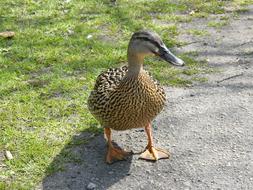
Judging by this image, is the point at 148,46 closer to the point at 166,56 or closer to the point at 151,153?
the point at 166,56

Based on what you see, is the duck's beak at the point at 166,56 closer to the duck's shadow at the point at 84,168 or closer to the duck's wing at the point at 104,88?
the duck's wing at the point at 104,88

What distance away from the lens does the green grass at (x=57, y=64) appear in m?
4.48

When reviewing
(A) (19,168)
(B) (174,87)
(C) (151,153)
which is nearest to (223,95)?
(B) (174,87)

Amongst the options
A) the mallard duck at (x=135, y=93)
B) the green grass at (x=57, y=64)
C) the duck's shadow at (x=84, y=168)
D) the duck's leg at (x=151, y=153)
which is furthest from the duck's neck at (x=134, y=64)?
the green grass at (x=57, y=64)

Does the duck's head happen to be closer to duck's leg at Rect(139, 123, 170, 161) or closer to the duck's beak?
the duck's beak

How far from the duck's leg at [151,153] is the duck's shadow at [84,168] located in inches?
5.7

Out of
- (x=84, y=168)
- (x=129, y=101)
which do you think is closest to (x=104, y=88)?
(x=129, y=101)

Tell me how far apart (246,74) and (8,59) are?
285cm

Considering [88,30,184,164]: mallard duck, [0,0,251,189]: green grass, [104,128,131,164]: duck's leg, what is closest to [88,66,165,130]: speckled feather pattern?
[88,30,184,164]: mallard duck

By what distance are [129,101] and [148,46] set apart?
0.47m

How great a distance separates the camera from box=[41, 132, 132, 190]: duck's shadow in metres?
4.03

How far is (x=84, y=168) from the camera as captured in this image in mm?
4195

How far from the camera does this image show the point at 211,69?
579 cm

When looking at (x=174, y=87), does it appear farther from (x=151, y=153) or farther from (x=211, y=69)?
(x=151, y=153)
